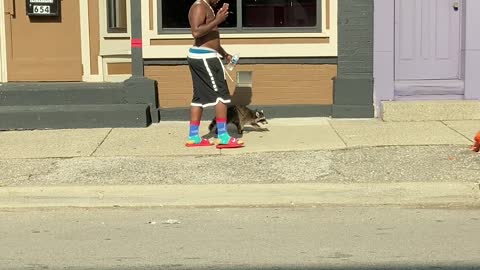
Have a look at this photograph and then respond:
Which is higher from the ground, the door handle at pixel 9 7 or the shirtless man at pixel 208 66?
the door handle at pixel 9 7

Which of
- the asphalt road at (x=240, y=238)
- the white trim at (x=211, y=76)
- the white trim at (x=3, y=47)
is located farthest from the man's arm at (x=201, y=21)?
the white trim at (x=3, y=47)

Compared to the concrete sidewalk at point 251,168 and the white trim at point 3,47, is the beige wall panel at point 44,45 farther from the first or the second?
the concrete sidewalk at point 251,168

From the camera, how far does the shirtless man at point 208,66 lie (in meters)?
8.34

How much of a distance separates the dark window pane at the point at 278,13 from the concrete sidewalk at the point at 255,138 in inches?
54.6

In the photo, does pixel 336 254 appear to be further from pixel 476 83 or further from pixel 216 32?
pixel 476 83

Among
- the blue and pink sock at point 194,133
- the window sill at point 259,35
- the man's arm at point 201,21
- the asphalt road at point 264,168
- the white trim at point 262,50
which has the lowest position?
the asphalt road at point 264,168

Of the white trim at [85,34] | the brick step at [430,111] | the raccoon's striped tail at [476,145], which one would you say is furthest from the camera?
the white trim at [85,34]

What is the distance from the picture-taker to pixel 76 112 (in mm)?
9930

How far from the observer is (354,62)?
1039 cm

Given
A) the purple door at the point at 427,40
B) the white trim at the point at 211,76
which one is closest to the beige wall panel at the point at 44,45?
the white trim at the point at 211,76

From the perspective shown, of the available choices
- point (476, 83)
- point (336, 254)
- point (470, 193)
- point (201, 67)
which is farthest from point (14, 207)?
point (476, 83)

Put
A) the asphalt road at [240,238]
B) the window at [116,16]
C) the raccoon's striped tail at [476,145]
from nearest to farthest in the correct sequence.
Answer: the asphalt road at [240,238]
the raccoon's striped tail at [476,145]
the window at [116,16]

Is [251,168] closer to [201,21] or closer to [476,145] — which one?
[201,21]

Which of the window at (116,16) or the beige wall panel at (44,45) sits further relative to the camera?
the window at (116,16)
